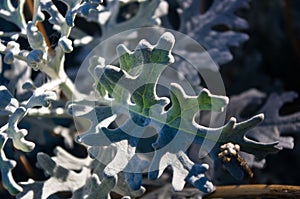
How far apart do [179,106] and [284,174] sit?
2.63ft

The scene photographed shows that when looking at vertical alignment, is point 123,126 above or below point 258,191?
above

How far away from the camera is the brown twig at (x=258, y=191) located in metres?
1.22

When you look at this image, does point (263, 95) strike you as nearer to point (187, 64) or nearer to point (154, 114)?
point (187, 64)

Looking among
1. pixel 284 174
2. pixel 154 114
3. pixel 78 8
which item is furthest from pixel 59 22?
pixel 284 174

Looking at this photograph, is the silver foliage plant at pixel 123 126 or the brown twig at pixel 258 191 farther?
the brown twig at pixel 258 191

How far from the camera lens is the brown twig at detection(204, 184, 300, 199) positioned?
1220 mm

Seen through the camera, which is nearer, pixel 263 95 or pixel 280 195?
pixel 280 195

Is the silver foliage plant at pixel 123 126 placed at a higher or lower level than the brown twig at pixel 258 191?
higher

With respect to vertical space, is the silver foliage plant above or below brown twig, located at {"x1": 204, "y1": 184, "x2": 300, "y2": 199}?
above

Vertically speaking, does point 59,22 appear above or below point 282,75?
above

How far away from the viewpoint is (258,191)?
1253 mm

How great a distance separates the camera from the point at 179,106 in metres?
1.13

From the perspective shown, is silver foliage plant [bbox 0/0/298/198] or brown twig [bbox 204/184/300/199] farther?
brown twig [bbox 204/184/300/199]

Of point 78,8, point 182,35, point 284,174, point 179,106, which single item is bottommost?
point 284,174
